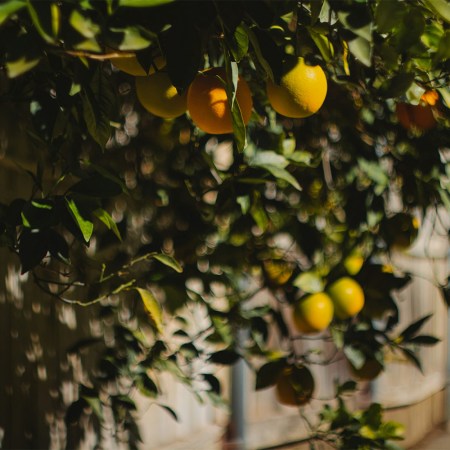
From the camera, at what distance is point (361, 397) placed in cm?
559

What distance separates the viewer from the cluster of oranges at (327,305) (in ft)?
6.71

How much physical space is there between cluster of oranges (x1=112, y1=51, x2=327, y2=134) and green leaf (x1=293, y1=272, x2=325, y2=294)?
2.58 ft

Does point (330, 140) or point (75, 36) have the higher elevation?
point (75, 36)

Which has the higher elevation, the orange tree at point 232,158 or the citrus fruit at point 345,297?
the orange tree at point 232,158

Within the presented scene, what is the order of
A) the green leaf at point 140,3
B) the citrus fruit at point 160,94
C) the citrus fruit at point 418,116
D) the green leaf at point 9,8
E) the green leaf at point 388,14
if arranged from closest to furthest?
the green leaf at point 9,8 → the green leaf at point 140,3 → the green leaf at point 388,14 → the citrus fruit at point 160,94 → the citrus fruit at point 418,116

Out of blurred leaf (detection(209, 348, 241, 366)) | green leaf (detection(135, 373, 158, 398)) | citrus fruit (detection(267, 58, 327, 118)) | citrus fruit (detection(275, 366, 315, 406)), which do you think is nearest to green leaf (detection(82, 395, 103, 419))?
green leaf (detection(135, 373, 158, 398))

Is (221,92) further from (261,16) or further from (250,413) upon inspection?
(250,413)

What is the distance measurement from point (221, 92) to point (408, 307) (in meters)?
5.43

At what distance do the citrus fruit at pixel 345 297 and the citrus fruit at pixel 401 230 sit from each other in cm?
20

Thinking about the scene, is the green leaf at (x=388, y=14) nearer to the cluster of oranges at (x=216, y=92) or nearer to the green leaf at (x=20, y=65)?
the cluster of oranges at (x=216, y=92)

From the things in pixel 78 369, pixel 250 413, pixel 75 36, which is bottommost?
pixel 250 413

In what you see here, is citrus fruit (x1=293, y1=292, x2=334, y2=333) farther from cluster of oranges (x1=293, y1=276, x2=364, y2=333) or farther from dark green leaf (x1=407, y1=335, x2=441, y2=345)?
dark green leaf (x1=407, y1=335, x2=441, y2=345)

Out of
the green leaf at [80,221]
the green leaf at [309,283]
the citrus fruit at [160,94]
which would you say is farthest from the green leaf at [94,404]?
the citrus fruit at [160,94]

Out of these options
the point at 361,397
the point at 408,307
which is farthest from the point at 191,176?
the point at 408,307
